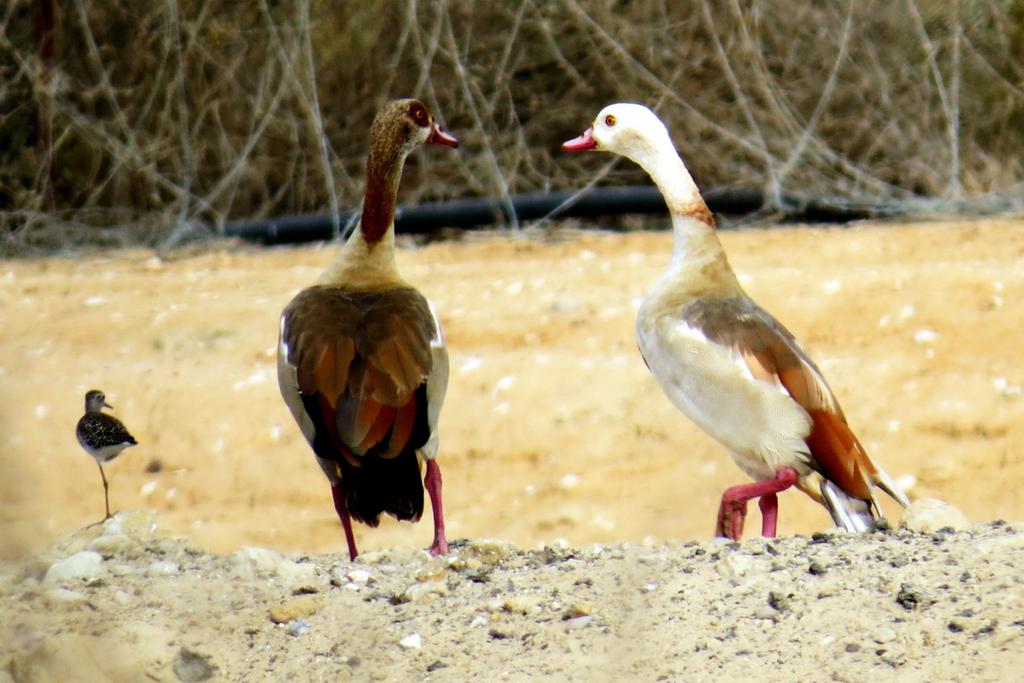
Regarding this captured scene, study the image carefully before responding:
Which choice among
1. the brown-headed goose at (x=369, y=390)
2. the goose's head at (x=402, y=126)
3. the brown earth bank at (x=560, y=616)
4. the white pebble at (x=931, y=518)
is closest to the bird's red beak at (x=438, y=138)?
the goose's head at (x=402, y=126)

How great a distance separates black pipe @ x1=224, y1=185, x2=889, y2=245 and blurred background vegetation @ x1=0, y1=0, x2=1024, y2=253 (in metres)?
0.14

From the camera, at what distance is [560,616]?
376 centimetres

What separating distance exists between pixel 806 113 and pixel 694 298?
556 centimetres

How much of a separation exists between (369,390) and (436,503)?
1.57ft

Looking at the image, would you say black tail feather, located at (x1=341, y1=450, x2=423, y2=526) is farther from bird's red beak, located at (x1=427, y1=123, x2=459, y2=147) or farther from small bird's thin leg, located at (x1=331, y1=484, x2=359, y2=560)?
bird's red beak, located at (x1=427, y1=123, x2=459, y2=147)

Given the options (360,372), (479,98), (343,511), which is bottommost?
(343,511)

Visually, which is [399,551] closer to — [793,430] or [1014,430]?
[793,430]

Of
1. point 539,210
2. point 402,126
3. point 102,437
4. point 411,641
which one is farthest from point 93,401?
point 539,210

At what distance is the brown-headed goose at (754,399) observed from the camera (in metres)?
4.79

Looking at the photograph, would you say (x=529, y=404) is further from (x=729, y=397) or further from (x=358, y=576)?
(x=358, y=576)

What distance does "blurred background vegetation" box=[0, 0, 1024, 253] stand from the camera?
9539 mm

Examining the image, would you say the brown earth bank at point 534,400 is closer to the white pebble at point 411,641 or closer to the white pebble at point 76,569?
the white pebble at point 76,569

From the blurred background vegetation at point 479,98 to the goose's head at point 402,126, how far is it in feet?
12.1

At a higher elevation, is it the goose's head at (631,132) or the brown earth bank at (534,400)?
the goose's head at (631,132)
